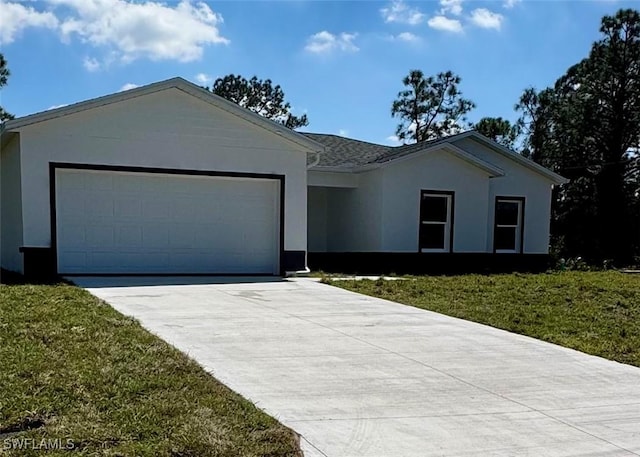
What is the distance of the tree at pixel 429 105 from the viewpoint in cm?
4216

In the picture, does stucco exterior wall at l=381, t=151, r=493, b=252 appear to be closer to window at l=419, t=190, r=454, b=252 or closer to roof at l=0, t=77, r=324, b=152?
window at l=419, t=190, r=454, b=252

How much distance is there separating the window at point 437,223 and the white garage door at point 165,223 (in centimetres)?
527

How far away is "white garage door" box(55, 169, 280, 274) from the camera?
41.2 ft

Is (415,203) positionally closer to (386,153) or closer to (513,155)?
(386,153)

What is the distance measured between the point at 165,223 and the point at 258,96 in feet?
103

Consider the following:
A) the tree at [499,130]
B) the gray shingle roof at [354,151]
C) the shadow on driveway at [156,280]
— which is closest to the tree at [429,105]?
the tree at [499,130]

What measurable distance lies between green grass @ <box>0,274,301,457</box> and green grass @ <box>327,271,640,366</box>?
16.1ft

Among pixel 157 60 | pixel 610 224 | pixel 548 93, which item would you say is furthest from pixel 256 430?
pixel 548 93

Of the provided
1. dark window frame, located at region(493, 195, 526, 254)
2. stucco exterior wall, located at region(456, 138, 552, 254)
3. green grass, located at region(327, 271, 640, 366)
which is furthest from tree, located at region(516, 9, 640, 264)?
green grass, located at region(327, 271, 640, 366)

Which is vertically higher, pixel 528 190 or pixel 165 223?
pixel 528 190

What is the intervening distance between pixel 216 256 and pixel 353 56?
8123 millimetres

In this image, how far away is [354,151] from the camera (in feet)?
65.8

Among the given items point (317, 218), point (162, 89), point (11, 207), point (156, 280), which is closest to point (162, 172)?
point (162, 89)

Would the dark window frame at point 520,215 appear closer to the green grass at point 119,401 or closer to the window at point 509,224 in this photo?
the window at point 509,224
